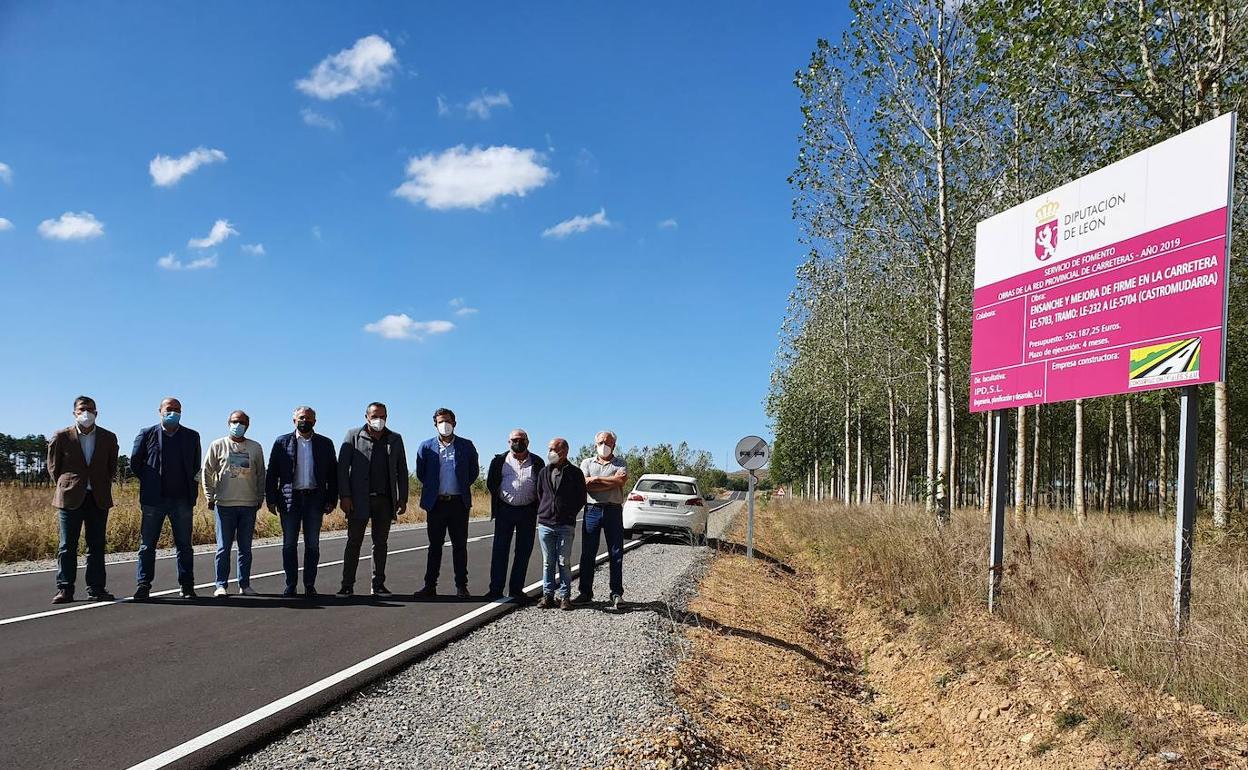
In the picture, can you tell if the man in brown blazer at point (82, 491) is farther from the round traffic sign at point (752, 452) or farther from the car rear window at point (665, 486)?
the car rear window at point (665, 486)

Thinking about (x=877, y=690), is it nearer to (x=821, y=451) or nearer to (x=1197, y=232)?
(x=1197, y=232)

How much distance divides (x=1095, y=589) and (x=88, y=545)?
32.2 feet

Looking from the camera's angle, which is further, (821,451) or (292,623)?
(821,451)

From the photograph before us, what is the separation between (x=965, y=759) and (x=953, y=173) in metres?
15.8

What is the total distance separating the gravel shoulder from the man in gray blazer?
214 centimetres

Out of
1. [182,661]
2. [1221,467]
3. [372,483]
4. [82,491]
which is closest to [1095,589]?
[1221,467]

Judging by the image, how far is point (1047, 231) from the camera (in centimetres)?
869

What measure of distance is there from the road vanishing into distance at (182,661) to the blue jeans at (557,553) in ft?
2.36

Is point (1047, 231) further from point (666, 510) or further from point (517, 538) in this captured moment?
point (666, 510)

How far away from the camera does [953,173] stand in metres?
18.8

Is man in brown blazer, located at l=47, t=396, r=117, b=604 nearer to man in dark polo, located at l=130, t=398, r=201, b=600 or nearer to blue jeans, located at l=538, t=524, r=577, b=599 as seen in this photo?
man in dark polo, located at l=130, t=398, r=201, b=600

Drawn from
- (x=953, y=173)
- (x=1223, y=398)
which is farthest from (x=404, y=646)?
(x=953, y=173)

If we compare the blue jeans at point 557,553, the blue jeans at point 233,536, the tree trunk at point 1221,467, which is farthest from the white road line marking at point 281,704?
the tree trunk at point 1221,467

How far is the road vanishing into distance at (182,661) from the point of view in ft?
14.5
